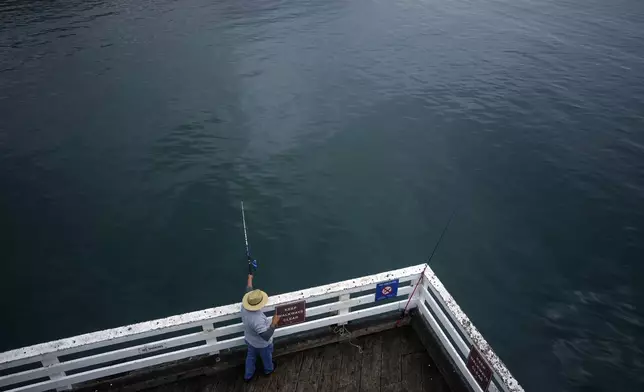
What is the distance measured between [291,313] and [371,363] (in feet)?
6.11

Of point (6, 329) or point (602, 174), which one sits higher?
point (602, 174)

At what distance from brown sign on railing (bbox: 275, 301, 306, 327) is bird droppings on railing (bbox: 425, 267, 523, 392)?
8.32 ft

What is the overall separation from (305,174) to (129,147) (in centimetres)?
938

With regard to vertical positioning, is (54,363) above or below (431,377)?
above

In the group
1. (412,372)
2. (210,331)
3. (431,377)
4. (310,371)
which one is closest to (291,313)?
(310,371)

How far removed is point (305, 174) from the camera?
802 inches

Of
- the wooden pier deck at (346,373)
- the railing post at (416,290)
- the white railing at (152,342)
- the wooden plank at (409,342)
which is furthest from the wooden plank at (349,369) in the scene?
the railing post at (416,290)

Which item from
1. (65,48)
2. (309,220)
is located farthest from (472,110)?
(65,48)

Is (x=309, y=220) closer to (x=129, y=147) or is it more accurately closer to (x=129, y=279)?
(x=129, y=279)

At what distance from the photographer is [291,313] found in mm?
8000

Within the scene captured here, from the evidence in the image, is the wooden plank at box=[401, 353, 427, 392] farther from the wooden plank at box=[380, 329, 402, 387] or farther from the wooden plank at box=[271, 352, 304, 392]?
the wooden plank at box=[271, 352, 304, 392]

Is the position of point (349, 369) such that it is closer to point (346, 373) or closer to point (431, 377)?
point (346, 373)

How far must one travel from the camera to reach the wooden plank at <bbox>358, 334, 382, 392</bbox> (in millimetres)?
7797

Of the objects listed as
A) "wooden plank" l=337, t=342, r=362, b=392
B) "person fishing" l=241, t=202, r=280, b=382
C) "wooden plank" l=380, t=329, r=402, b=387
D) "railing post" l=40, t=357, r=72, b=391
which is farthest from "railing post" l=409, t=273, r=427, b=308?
"railing post" l=40, t=357, r=72, b=391
